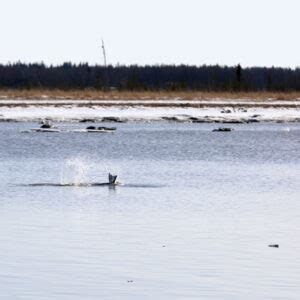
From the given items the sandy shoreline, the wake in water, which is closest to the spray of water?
the wake in water

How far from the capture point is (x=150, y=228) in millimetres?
17688

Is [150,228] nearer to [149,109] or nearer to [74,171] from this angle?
[74,171]

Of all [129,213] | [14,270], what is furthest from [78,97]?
[14,270]

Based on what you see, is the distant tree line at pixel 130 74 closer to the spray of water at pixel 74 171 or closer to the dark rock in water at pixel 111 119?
the dark rock in water at pixel 111 119

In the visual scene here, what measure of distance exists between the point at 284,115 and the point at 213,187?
1509 inches

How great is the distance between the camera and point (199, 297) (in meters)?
12.5

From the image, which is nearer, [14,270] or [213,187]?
[14,270]

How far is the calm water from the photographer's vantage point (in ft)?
A: 43.3

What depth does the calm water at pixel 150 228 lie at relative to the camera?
13.2 metres

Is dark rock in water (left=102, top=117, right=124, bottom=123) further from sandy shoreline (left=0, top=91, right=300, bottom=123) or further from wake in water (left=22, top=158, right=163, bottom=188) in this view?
wake in water (left=22, top=158, right=163, bottom=188)

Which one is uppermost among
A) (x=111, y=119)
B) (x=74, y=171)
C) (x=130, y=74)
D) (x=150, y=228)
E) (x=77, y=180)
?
(x=150, y=228)

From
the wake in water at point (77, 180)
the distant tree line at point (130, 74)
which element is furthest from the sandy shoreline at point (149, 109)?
the distant tree line at point (130, 74)

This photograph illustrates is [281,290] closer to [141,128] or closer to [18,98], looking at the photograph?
[141,128]

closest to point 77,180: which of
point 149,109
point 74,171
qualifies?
point 74,171
